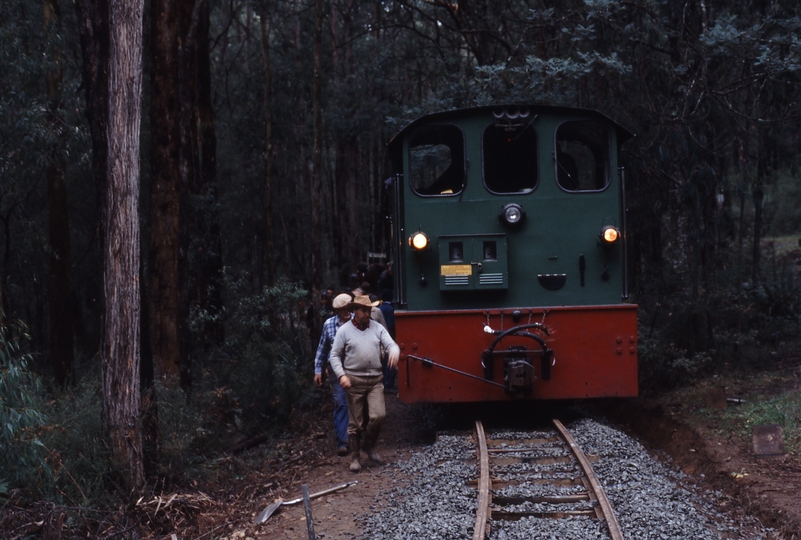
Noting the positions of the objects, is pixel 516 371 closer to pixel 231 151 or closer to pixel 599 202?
pixel 599 202

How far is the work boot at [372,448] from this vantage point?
8.02 metres

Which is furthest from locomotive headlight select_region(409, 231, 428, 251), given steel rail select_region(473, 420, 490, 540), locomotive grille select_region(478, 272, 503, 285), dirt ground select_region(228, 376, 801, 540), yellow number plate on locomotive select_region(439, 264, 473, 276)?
dirt ground select_region(228, 376, 801, 540)

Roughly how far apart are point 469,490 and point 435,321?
2346 millimetres

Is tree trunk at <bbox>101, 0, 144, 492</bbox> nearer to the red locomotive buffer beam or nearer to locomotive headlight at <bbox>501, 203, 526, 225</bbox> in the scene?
the red locomotive buffer beam

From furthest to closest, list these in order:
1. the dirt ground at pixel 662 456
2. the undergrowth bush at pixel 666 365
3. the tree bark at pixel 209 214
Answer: the tree bark at pixel 209 214 → the undergrowth bush at pixel 666 365 → the dirt ground at pixel 662 456

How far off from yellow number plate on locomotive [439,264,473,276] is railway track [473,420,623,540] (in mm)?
1621

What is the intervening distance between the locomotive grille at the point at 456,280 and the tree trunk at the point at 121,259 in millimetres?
3198

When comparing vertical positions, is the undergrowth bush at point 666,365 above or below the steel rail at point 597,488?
above

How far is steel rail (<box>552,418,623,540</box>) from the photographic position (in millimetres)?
5266

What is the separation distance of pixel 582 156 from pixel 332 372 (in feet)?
12.2

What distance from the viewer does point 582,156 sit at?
30.1ft

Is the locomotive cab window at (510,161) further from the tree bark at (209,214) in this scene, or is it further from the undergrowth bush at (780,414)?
the tree bark at (209,214)

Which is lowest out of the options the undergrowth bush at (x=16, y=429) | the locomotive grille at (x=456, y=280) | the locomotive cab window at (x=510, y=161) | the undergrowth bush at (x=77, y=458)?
the undergrowth bush at (x=77, y=458)

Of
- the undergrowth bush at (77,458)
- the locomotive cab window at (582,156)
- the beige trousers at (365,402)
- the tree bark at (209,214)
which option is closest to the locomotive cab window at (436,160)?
the locomotive cab window at (582,156)
